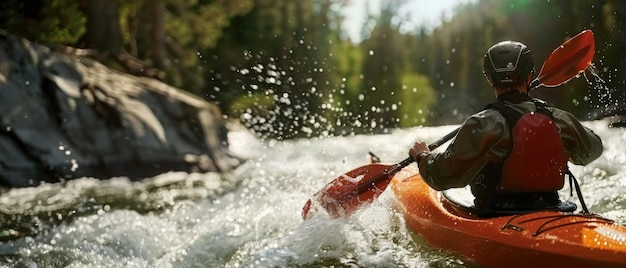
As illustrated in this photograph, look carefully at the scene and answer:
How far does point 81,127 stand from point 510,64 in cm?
721

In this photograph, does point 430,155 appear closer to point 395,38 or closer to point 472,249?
point 472,249

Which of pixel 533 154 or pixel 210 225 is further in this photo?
Answer: pixel 210 225

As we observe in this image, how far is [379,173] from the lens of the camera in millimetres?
5055

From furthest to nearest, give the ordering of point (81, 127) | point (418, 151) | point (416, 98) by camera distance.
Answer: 1. point (416, 98)
2. point (81, 127)
3. point (418, 151)

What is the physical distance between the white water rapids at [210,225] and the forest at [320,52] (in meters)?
1.90

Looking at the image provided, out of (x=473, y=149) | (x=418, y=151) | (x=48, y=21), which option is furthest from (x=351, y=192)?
(x=48, y=21)

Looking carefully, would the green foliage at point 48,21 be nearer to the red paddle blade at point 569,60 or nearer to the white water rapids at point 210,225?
the white water rapids at point 210,225

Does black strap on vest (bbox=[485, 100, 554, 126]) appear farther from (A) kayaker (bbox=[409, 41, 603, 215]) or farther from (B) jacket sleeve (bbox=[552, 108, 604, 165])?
(B) jacket sleeve (bbox=[552, 108, 604, 165])

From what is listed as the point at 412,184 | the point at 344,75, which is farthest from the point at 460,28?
the point at 412,184

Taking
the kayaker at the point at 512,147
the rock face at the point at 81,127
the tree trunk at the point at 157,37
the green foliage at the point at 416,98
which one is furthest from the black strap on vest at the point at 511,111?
the green foliage at the point at 416,98

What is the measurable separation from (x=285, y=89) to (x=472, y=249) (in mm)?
27600

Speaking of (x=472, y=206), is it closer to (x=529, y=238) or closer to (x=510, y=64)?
(x=529, y=238)

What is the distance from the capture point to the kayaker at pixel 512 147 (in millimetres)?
3236

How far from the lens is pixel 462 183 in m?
3.42
